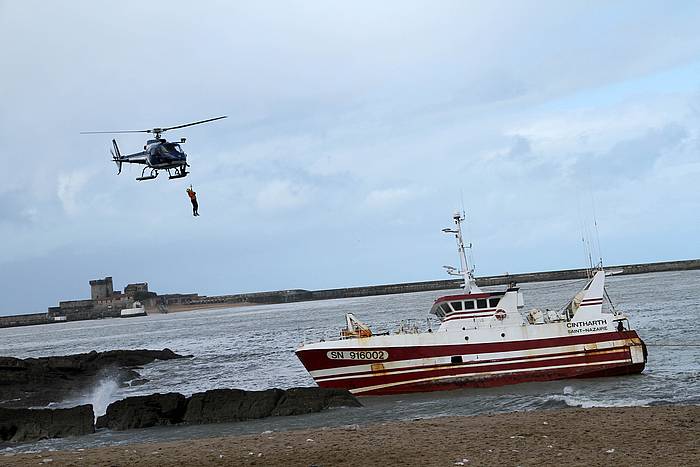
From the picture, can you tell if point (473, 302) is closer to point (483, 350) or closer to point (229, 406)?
point (483, 350)

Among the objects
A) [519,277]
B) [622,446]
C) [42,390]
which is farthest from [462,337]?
[519,277]

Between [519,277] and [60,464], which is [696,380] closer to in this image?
[60,464]

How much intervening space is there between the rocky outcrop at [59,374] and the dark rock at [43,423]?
12.6 m

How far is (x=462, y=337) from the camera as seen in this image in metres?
26.0

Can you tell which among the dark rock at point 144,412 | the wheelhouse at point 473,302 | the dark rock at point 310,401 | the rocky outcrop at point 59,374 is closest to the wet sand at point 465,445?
the dark rock at point 310,401

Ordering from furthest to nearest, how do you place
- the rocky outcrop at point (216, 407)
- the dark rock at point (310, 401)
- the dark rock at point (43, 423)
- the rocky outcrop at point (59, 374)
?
the rocky outcrop at point (59, 374) < the dark rock at point (310, 401) < the rocky outcrop at point (216, 407) < the dark rock at point (43, 423)

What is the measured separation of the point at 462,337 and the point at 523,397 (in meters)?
3.29

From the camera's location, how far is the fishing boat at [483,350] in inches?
1022

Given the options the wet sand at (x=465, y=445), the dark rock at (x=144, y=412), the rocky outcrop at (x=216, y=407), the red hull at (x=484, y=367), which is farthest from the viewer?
the red hull at (x=484, y=367)

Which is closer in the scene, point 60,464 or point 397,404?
point 60,464

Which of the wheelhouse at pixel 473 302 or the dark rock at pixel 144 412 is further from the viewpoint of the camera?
the wheelhouse at pixel 473 302

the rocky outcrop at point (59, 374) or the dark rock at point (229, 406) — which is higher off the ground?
the rocky outcrop at point (59, 374)

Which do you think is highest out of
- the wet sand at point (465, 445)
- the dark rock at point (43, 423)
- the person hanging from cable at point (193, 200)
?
the person hanging from cable at point (193, 200)

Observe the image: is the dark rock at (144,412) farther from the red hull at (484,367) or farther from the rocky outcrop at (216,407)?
the red hull at (484,367)
